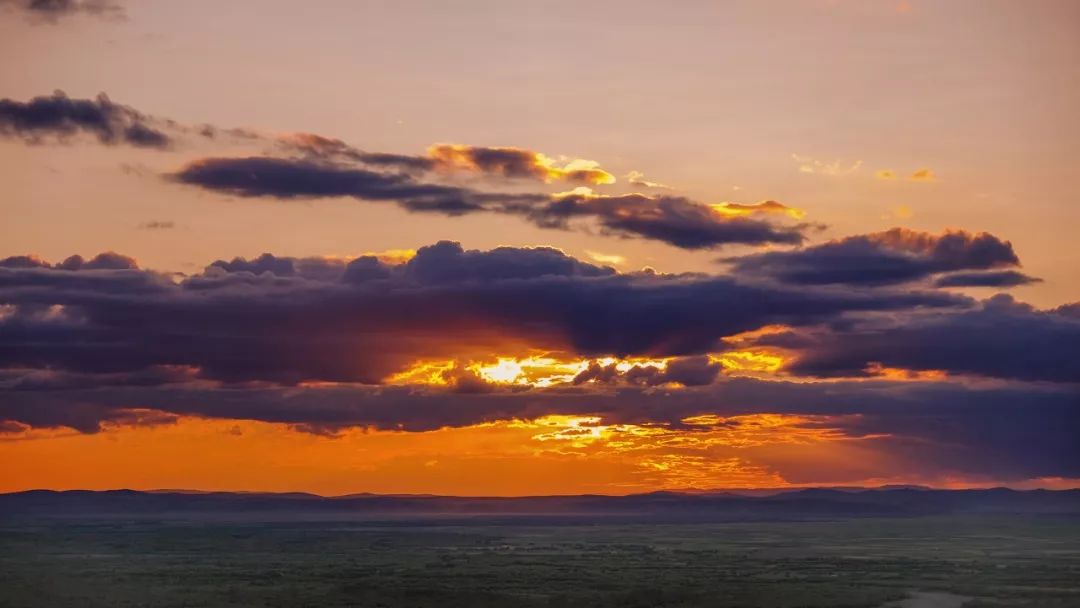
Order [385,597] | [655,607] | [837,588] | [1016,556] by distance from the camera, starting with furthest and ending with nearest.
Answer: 1. [1016,556]
2. [837,588]
3. [385,597]
4. [655,607]

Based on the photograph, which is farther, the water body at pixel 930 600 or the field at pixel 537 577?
the field at pixel 537 577

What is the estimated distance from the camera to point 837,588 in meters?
115

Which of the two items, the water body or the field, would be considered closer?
the water body

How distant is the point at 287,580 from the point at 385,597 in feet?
68.3

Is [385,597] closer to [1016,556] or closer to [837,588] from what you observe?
[837,588]

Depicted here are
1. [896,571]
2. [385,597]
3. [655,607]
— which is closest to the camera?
[655,607]

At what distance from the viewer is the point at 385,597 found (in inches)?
4168

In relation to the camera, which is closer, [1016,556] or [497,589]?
[497,589]

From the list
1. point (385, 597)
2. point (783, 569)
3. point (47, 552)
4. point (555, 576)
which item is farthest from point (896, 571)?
point (47, 552)

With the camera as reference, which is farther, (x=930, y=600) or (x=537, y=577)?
(x=537, y=577)

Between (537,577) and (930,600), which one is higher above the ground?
(537,577)

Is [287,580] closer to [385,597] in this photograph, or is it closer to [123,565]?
[385,597]

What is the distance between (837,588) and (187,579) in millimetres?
57624

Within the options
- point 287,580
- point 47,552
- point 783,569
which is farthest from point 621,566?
point 47,552
